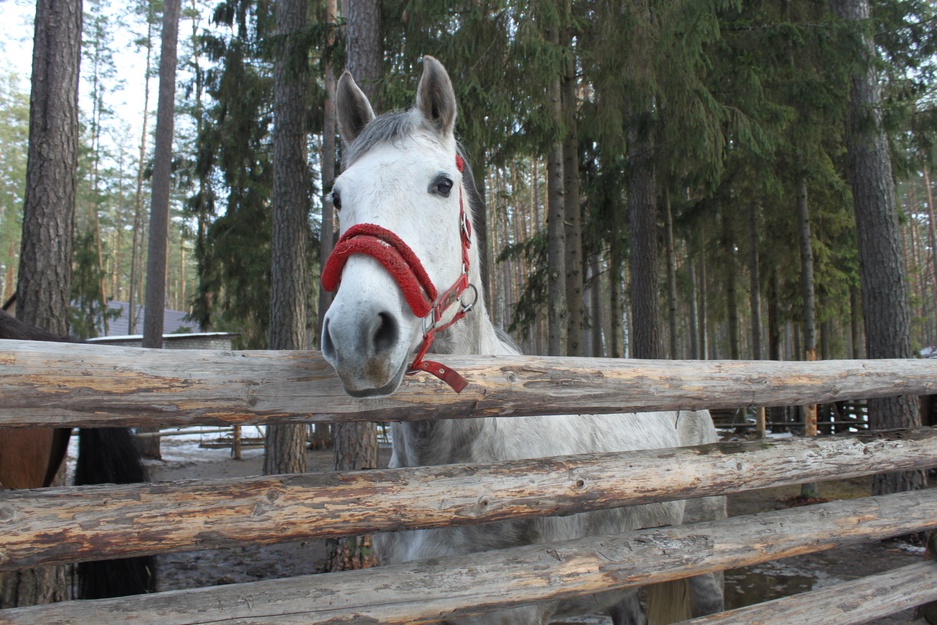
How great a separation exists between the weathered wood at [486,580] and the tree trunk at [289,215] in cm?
556

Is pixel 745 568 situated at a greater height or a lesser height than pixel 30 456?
lesser

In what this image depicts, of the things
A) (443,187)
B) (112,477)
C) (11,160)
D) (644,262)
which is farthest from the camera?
(11,160)

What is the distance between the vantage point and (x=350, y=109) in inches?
104

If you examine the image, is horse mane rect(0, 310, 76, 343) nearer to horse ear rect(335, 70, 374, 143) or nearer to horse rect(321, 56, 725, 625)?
horse ear rect(335, 70, 374, 143)

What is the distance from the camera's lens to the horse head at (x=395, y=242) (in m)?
1.63

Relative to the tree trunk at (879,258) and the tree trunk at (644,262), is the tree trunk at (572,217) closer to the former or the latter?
the tree trunk at (644,262)


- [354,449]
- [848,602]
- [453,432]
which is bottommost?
[848,602]

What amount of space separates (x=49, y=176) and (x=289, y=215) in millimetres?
3654

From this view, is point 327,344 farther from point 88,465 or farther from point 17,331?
point 17,331

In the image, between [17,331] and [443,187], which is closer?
[443,187]

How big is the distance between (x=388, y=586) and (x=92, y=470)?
2.13 m

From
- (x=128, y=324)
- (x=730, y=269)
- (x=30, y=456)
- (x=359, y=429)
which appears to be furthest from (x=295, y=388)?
(x=128, y=324)

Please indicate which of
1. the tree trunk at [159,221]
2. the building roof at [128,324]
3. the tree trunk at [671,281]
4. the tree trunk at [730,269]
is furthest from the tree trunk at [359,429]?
the building roof at [128,324]

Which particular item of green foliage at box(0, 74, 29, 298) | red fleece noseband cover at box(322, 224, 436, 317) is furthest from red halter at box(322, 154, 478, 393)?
green foliage at box(0, 74, 29, 298)
